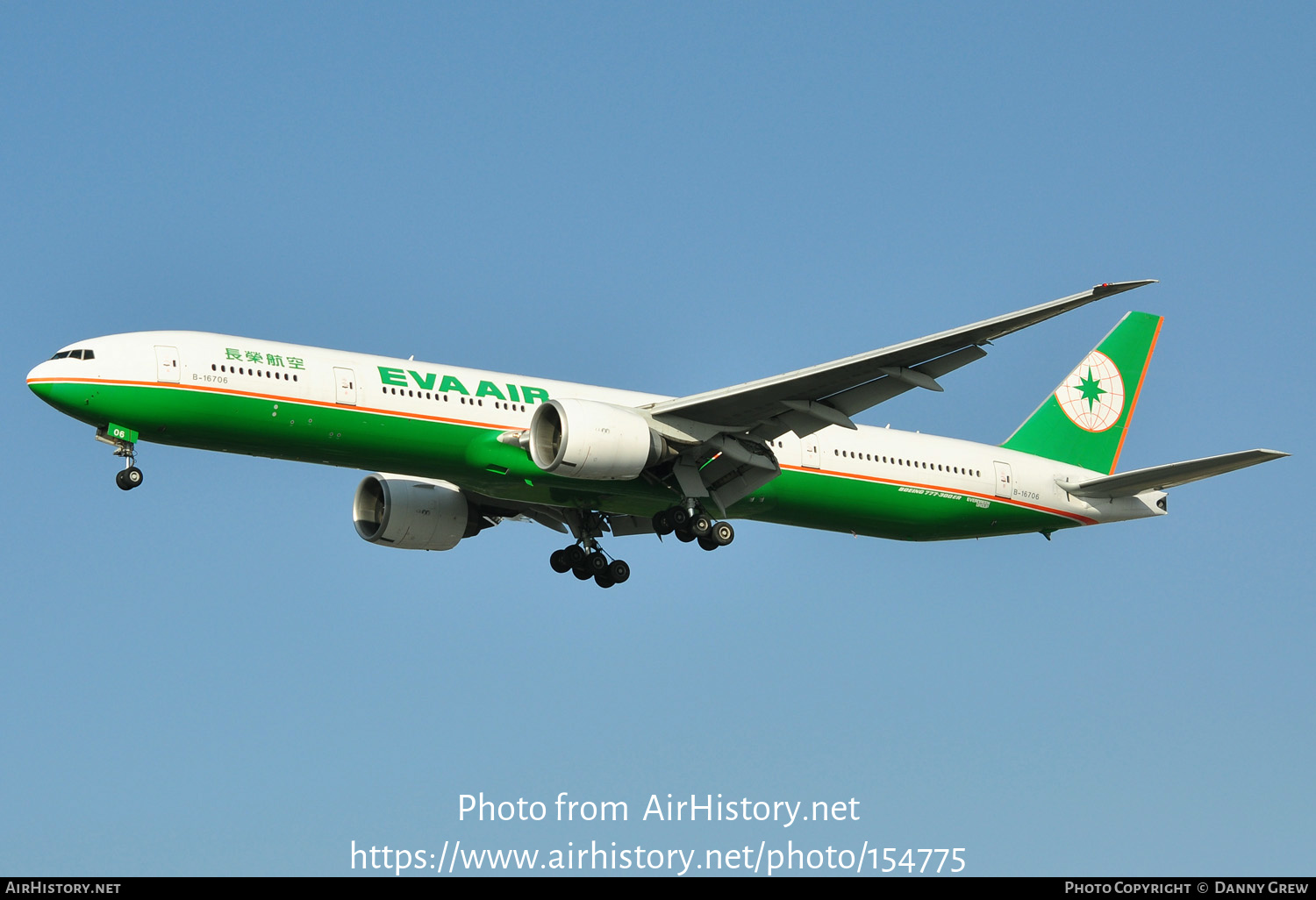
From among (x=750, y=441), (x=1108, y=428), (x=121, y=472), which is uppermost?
(x=1108, y=428)

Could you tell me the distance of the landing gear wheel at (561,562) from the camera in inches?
1564

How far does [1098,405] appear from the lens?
43688mm

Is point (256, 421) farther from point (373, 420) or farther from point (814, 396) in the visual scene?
point (814, 396)

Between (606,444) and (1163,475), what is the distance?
14688 millimetres

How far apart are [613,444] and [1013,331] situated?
28.6ft

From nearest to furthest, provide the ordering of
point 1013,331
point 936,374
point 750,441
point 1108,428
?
point 1013,331 < point 936,374 < point 750,441 < point 1108,428

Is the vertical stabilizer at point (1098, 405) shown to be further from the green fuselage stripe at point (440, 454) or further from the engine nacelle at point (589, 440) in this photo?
the engine nacelle at point (589, 440)

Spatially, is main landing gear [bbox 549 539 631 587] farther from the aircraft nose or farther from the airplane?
the aircraft nose

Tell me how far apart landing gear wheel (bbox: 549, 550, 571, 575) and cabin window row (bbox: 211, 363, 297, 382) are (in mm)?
9940

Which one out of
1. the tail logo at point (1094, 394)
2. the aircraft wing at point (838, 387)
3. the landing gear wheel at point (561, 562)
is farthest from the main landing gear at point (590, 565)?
the tail logo at point (1094, 394)

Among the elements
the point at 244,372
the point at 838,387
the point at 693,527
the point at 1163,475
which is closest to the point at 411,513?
the point at 693,527

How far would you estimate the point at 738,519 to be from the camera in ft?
123

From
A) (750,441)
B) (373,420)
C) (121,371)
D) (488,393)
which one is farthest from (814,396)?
(121,371)

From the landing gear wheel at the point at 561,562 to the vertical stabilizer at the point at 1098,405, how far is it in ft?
41.1
